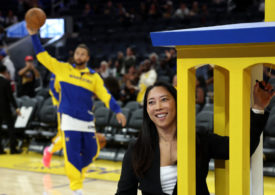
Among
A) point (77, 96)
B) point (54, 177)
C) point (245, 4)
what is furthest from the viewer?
point (245, 4)

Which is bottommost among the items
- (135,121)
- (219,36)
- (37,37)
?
(135,121)

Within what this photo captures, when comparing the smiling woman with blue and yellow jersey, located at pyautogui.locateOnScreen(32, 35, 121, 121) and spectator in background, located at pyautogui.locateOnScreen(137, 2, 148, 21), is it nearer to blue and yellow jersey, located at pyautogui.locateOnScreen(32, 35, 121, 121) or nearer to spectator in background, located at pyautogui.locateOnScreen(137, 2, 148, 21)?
blue and yellow jersey, located at pyautogui.locateOnScreen(32, 35, 121, 121)

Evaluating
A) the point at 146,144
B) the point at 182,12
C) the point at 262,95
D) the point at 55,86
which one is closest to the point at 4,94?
the point at 55,86

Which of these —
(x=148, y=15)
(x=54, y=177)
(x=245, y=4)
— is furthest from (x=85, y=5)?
(x=54, y=177)

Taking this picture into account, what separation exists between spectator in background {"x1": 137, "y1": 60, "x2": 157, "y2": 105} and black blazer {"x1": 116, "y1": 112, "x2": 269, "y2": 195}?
7005mm

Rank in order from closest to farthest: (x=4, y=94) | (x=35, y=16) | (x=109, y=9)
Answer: (x=35, y=16) < (x=4, y=94) < (x=109, y=9)

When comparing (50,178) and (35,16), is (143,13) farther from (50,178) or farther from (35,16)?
(35,16)

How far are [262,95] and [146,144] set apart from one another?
0.64 metres

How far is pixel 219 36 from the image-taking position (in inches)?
66.9

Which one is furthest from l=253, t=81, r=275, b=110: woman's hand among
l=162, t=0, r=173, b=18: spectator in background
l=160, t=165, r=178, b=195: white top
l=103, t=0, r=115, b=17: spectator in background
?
l=103, t=0, r=115, b=17: spectator in background

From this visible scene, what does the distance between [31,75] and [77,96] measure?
20.0 ft

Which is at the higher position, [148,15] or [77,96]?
[148,15]

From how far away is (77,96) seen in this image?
581cm

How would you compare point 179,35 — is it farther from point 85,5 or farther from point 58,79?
point 85,5
